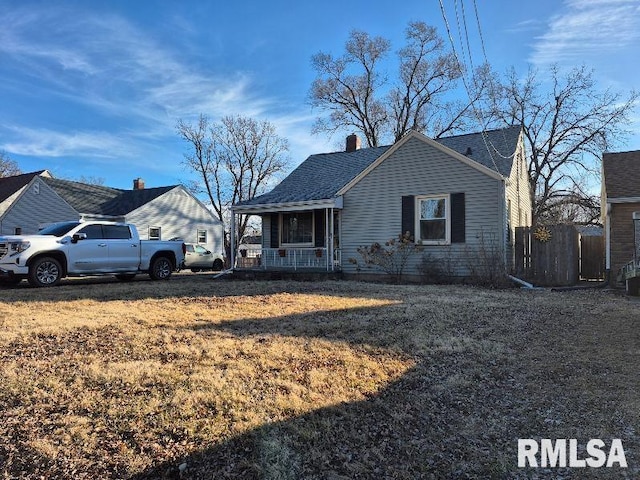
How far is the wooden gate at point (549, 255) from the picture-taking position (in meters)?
12.8

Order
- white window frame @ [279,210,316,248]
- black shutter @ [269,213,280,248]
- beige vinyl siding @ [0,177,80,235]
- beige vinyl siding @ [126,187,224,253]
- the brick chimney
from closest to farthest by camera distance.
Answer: white window frame @ [279,210,316,248] < black shutter @ [269,213,280,248] < the brick chimney < beige vinyl siding @ [0,177,80,235] < beige vinyl siding @ [126,187,224,253]

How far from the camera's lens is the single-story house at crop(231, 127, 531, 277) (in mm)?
13312

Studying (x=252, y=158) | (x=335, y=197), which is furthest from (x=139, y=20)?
(x=252, y=158)

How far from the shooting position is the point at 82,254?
1205cm

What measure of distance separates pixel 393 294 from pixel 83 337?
21.0 feet

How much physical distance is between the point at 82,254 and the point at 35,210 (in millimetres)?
18036

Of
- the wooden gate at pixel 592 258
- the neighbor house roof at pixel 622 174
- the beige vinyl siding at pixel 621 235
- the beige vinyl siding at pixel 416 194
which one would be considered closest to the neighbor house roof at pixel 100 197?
the beige vinyl siding at pixel 416 194

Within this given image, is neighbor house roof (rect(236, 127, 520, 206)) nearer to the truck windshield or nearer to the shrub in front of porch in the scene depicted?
the shrub in front of porch

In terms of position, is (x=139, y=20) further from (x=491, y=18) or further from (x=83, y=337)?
(x=83, y=337)

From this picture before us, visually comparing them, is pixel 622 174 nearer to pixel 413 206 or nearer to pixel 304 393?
pixel 413 206

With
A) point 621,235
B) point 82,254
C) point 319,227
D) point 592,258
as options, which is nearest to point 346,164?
point 319,227

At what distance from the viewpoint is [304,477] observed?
9.17ft

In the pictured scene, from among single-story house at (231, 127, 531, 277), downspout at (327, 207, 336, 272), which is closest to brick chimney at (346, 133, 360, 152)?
single-story house at (231, 127, 531, 277)

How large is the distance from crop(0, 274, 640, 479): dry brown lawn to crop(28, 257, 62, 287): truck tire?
449 cm
